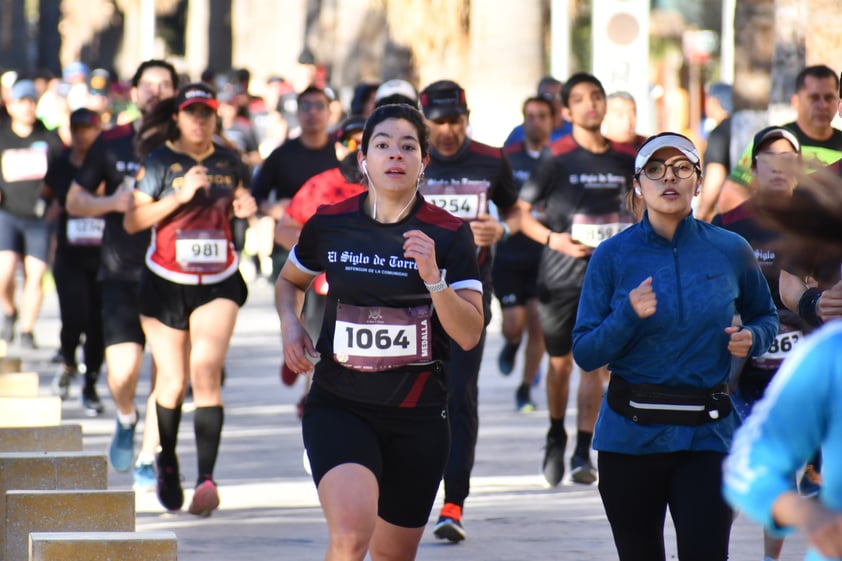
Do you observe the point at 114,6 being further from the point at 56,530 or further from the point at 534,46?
the point at 56,530

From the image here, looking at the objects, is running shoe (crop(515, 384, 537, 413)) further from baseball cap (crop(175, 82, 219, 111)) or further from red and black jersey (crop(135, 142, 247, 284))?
baseball cap (crop(175, 82, 219, 111))

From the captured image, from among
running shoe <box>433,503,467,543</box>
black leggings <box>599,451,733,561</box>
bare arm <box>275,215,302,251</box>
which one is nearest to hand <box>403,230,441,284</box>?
black leggings <box>599,451,733,561</box>

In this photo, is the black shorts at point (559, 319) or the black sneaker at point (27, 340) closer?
the black shorts at point (559, 319)

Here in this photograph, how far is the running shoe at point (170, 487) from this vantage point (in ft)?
31.1

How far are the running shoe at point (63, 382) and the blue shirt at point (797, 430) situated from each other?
11.0 meters

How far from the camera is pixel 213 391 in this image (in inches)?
376

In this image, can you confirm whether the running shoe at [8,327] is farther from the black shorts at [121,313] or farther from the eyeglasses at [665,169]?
the eyeglasses at [665,169]

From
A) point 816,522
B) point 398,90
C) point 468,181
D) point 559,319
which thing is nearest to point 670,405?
point 816,522

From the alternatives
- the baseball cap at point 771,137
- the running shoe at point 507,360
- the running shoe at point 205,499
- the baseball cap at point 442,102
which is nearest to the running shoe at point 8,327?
the running shoe at point 507,360

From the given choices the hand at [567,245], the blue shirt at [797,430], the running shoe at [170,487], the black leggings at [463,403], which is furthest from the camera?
the hand at [567,245]

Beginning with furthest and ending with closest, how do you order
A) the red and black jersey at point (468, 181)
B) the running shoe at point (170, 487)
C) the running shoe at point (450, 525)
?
the running shoe at point (170, 487) < the red and black jersey at point (468, 181) < the running shoe at point (450, 525)

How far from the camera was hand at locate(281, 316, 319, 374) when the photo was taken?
6.35 m

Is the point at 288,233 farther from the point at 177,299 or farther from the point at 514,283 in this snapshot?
the point at 514,283

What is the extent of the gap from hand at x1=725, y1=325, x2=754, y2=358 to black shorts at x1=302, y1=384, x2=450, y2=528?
3.34 feet
